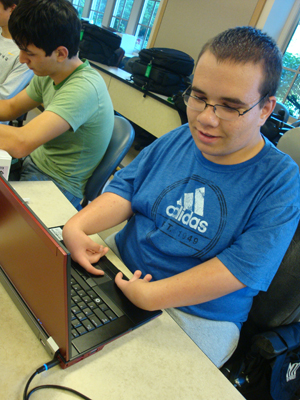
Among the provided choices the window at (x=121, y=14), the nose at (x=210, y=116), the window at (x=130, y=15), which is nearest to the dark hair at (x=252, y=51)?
the nose at (x=210, y=116)

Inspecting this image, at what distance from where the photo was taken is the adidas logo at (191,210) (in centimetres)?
81

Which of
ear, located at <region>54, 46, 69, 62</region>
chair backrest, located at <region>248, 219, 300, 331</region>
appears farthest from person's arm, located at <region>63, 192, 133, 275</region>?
ear, located at <region>54, 46, 69, 62</region>

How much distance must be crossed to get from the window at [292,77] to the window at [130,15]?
10.5ft

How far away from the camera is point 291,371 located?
0.84 m

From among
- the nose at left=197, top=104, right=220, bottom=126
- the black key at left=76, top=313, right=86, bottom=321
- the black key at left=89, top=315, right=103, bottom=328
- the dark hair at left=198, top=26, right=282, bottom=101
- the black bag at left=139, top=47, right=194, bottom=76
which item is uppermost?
the dark hair at left=198, top=26, right=282, bottom=101

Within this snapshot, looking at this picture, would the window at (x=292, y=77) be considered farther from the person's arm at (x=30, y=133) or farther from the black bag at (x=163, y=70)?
the person's arm at (x=30, y=133)

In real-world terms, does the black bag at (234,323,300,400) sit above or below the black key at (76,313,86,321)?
below

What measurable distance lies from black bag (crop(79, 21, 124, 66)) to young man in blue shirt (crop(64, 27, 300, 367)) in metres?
3.17

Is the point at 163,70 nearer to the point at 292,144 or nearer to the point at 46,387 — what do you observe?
the point at 292,144

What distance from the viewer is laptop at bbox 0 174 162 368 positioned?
1.39 feet

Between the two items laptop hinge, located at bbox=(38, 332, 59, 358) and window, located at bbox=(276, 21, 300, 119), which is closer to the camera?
laptop hinge, located at bbox=(38, 332, 59, 358)

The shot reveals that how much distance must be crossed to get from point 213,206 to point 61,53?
0.95 m

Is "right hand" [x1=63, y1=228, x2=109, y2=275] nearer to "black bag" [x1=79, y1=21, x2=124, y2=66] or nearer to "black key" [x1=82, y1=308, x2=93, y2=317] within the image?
"black key" [x1=82, y1=308, x2=93, y2=317]

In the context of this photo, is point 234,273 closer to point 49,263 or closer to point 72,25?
point 49,263
